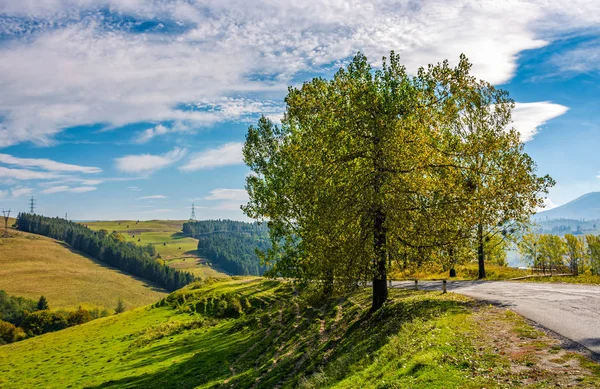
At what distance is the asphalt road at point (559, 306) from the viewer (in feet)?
60.8

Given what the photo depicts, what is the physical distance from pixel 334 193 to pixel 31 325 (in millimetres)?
152010

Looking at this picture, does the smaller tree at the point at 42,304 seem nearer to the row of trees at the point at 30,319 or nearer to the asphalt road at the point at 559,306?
the row of trees at the point at 30,319

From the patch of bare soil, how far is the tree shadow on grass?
5873 millimetres

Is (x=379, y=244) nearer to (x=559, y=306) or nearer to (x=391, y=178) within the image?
(x=391, y=178)

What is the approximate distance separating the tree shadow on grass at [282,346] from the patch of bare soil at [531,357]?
587 cm

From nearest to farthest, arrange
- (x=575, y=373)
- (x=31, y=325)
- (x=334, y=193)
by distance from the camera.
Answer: (x=575, y=373), (x=334, y=193), (x=31, y=325)

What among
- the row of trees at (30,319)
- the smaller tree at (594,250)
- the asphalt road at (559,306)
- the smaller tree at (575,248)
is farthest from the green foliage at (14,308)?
the smaller tree at (594,250)

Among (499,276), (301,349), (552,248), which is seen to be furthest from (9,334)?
(552,248)

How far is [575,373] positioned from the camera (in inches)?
549

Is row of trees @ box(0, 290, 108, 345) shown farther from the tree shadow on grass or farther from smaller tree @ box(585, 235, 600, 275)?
smaller tree @ box(585, 235, 600, 275)

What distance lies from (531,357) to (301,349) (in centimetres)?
1959

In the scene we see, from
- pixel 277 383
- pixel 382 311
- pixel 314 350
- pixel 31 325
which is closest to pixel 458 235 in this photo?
pixel 382 311

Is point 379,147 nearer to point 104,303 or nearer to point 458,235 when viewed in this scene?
point 458,235

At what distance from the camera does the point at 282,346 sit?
117 feet
